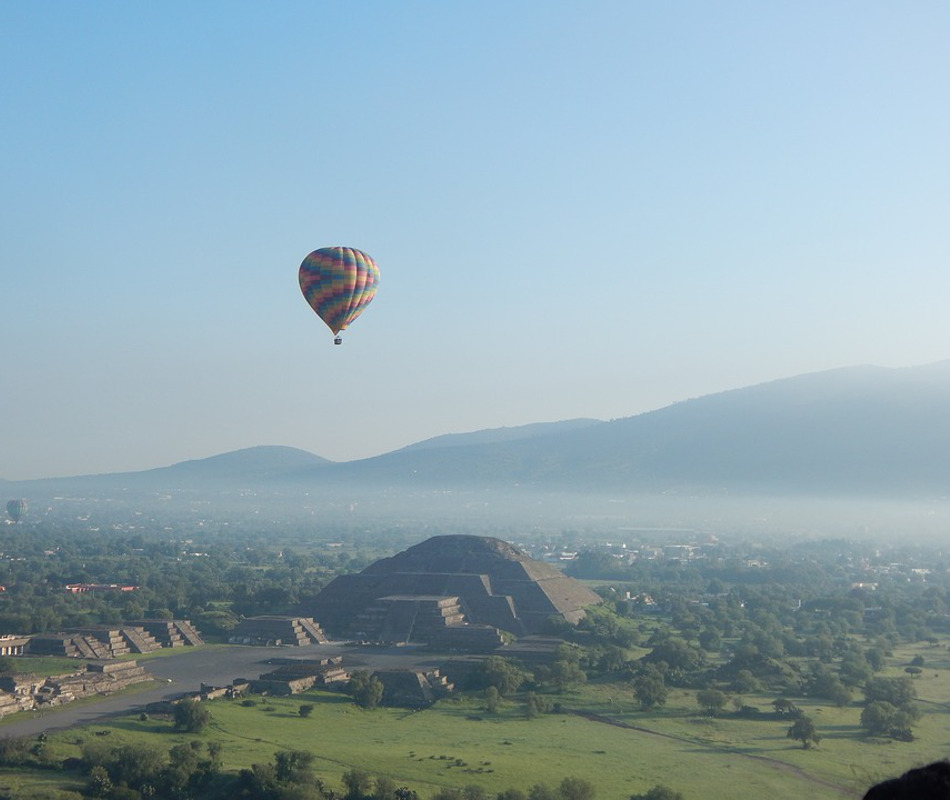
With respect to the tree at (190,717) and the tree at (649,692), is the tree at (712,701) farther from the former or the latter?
the tree at (190,717)

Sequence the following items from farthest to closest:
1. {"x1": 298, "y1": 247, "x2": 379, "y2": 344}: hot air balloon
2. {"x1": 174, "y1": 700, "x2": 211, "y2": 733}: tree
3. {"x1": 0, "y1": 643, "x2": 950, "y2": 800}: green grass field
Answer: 1. {"x1": 298, "y1": 247, "x2": 379, "y2": 344}: hot air balloon
2. {"x1": 174, "y1": 700, "x2": 211, "y2": 733}: tree
3. {"x1": 0, "y1": 643, "x2": 950, "y2": 800}: green grass field

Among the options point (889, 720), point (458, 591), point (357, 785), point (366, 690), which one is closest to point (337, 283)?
point (366, 690)

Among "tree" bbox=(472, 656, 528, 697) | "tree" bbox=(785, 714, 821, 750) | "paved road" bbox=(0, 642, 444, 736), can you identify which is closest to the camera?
"tree" bbox=(785, 714, 821, 750)

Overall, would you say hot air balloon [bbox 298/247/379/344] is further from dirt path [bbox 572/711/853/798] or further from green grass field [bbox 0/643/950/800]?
dirt path [bbox 572/711/853/798]

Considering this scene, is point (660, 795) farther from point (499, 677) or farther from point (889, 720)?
point (499, 677)

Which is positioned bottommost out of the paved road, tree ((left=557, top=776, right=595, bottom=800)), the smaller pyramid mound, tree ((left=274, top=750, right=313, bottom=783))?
tree ((left=557, top=776, right=595, bottom=800))

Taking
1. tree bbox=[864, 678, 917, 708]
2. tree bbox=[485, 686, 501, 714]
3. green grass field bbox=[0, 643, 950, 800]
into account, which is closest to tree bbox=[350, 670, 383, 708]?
green grass field bbox=[0, 643, 950, 800]

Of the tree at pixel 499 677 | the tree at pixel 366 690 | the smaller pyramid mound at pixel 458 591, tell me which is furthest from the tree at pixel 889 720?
the smaller pyramid mound at pixel 458 591
